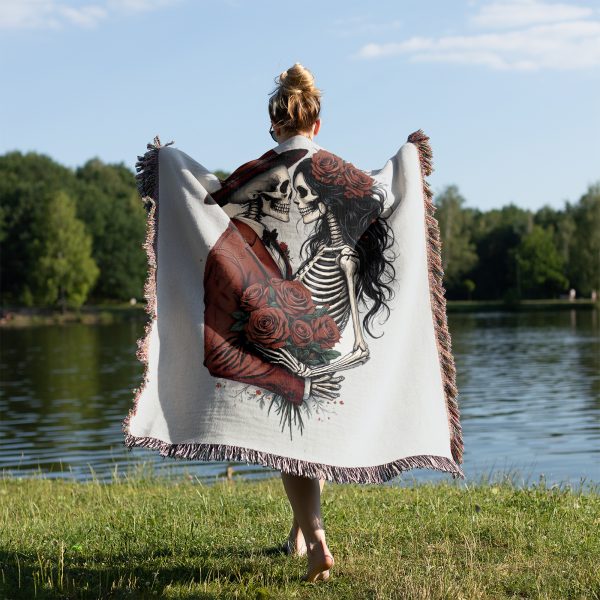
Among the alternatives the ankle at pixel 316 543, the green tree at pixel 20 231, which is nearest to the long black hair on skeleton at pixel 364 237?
the ankle at pixel 316 543

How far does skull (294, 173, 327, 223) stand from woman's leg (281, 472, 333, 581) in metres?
1.21

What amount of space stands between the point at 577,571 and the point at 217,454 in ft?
5.55

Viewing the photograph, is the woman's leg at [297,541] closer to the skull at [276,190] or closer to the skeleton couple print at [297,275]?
the skeleton couple print at [297,275]

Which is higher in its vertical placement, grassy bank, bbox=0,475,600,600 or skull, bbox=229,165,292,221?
skull, bbox=229,165,292,221

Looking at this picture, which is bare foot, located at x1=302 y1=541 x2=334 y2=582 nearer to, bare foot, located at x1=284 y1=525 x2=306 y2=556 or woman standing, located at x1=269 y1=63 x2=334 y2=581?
woman standing, located at x1=269 y1=63 x2=334 y2=581

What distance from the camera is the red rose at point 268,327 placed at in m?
4.65

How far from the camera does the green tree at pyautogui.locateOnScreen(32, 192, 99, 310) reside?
228 ft

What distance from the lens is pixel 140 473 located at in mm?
10461

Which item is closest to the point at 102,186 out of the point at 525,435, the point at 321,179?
the point at 525,435

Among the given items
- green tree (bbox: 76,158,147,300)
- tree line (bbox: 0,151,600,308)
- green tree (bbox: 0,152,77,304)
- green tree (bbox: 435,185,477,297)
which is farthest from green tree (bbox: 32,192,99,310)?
green tree (bbox: 435,185,477,297)

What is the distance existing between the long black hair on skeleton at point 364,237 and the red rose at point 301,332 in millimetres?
287

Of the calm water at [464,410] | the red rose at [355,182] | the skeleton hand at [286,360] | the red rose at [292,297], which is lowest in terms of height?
the calm water at [464,410]

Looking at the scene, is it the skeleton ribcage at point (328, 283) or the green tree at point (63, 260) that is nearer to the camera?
the skeleton ribcage at point (328, 283)

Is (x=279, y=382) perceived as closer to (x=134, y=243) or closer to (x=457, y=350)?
(x=457, y=350)
